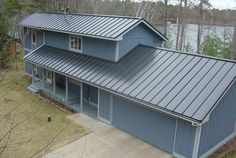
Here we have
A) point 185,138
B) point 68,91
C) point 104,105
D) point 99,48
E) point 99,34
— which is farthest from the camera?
point 68,91

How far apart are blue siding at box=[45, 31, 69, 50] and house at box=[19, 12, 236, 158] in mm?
64

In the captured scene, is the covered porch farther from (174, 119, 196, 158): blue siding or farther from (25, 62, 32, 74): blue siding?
(174, 119, 196, 158): blue siding

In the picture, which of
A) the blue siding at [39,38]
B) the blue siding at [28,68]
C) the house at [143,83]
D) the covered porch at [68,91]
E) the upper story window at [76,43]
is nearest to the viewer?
the house at [143,83]

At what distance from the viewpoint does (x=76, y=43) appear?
16.6 meters

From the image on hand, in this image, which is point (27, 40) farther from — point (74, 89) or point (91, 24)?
point (91, 24)

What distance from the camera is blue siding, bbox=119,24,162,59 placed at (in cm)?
1421

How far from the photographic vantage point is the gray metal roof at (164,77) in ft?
33.2

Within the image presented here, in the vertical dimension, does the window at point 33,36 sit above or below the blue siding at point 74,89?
above

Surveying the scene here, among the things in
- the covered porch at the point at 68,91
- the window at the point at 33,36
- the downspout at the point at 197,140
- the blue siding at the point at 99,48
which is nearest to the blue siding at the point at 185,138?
the downspout at the point at 197,140

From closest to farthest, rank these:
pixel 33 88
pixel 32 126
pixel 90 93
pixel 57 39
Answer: pixel 32 126 < pixel 90 93 < pixel 57 39 < pixel 33 88

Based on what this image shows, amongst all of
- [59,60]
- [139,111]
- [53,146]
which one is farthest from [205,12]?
[53,146]

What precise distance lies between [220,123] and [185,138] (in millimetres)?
2019

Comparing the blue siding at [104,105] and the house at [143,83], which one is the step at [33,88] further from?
the blue siding at [104,105]

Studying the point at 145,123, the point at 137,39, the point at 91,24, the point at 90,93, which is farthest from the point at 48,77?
the point at 145,123
